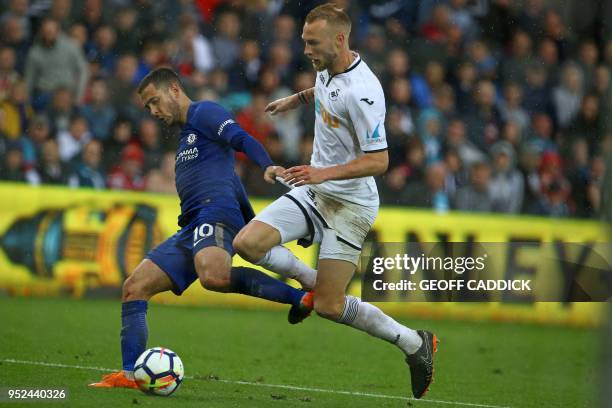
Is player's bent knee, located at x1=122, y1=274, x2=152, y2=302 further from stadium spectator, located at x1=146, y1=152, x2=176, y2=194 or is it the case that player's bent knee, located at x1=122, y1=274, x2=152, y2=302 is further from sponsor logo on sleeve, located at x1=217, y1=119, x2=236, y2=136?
stadium spectator, located at x1=146, y1=152, x2=176, y2=194

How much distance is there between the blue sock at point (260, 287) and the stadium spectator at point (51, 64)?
6.87m

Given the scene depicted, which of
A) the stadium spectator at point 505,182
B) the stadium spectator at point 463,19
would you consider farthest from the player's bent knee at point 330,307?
the stadium spectator at point 463,19

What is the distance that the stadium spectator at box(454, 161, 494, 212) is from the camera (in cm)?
1309

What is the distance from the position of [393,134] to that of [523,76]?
2.76 m

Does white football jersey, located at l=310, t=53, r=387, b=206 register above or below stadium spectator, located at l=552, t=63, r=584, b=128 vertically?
below

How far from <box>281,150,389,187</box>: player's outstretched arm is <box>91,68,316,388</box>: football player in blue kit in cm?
49

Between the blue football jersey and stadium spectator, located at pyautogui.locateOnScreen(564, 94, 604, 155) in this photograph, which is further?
stadium spectator, located at pyautogui.locateOnScreen(564, 94, 604, 155)

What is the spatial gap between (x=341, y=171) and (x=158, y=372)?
4.99 feet

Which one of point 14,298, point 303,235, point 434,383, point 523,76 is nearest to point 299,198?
point 303,235

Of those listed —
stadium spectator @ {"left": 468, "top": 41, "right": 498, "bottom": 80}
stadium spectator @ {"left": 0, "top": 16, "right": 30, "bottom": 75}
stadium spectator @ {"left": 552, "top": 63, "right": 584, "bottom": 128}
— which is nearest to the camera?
stadium spectator @ {"left": 0, "top": 16, "right": 30, "bottom": 75}

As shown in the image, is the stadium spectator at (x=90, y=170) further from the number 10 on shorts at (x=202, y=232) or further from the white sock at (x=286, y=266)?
the white sock at (x=286, y=266)

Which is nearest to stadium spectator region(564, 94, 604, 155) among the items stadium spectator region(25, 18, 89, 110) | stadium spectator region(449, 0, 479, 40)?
stadium spectator region(449, 0, 479, 40)

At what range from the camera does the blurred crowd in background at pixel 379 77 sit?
12.6 m

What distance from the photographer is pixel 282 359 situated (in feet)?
27.4
